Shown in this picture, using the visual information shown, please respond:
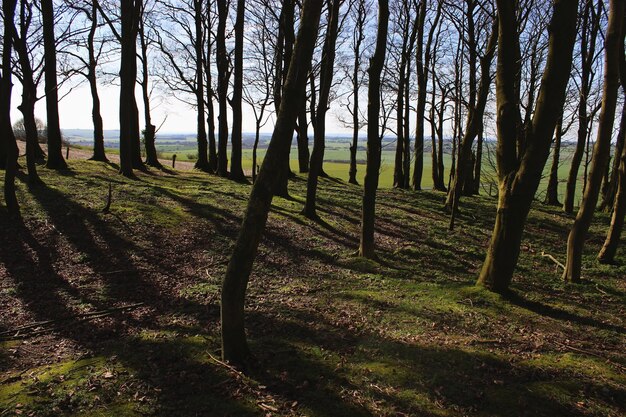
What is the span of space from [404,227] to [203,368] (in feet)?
30.2

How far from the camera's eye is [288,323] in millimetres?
5672

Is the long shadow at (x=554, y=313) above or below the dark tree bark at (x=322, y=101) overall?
below

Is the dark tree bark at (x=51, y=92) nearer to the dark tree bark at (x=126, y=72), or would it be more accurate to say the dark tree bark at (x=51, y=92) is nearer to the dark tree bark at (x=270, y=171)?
the dark tree bark at (x=126, y=72)

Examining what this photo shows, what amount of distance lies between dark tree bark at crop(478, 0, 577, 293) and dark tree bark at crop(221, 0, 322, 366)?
3.55 meters

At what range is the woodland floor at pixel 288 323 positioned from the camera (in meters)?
3.81

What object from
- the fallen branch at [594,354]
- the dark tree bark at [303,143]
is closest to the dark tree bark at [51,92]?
the dark tree bark at [303,143]

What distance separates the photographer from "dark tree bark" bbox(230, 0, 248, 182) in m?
16.5

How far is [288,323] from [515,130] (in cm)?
435

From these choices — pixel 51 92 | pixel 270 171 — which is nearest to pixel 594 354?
pixel 270 171

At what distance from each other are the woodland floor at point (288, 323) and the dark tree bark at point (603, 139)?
600 mm

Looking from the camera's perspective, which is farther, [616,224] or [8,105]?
[8,105]

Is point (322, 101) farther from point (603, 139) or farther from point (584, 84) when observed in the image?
point (584, 84)

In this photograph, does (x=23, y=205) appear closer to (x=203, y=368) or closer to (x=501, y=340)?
(x=203, y=368)

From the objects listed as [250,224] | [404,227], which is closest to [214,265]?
[250,224]
